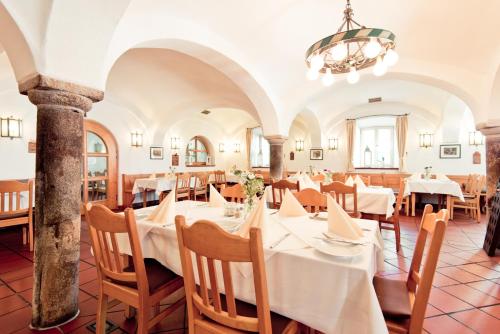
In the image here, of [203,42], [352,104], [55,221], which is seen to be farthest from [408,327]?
[352,104]

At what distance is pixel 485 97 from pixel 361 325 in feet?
15.2

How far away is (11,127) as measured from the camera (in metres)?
4.46

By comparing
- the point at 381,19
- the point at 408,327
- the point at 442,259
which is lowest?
the point at 442,259

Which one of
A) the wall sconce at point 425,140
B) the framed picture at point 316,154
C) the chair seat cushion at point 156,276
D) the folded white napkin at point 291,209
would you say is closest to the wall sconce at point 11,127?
the chair seat cushion at point 156,276

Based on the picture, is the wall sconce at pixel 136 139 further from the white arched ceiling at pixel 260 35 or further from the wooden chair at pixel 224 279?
the wooden chair at pixel 224 279

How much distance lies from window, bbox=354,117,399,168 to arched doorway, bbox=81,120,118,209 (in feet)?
24.8

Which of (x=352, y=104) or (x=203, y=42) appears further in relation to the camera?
(x=352, y=104)

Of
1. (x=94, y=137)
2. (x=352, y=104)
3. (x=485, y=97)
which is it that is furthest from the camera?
(x=352, y=104)

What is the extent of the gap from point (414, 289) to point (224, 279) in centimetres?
119

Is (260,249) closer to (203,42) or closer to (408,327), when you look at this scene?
(408,327)

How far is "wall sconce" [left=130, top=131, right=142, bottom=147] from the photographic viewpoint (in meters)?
6.89

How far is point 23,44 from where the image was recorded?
1812 millimetres

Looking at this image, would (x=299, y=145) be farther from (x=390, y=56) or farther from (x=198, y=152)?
(x=390, y=56)

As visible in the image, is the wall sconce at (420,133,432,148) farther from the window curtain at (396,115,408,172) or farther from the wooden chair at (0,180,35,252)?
the wooden chair at (0,180,35,252)
